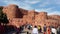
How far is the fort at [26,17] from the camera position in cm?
670

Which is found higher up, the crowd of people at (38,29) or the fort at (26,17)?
the fort at (26,17)

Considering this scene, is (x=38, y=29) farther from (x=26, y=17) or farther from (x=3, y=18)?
(x=3, y=18)

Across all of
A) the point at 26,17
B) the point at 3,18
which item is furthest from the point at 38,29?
the point at 3,18

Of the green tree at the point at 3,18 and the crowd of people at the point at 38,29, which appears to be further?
the green tree at the point at 3,18

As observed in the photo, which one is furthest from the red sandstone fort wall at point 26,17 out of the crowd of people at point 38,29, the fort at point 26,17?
the crowd of people at point 38,29

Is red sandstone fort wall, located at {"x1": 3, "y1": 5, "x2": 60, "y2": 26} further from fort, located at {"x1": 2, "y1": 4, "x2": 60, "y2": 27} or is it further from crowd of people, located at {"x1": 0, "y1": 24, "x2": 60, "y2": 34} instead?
crowd of people, located at {"x1": 0, "y1": 24, "x2": 60, "y2": 34}

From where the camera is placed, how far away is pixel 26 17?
6.81 m

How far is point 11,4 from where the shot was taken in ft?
21.6

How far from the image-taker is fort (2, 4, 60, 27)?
6.70m

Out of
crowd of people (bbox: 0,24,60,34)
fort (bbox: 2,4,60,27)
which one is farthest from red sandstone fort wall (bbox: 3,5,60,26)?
crowd of people (bbox: 0,24,60,34)

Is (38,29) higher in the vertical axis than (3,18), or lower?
lower

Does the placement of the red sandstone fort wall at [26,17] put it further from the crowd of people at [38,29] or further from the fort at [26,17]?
the crowd of people at [38,29]

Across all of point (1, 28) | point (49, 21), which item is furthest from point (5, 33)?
point (49, 21)

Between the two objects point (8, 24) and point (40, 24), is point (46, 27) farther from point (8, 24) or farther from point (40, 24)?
point (8, 24)
